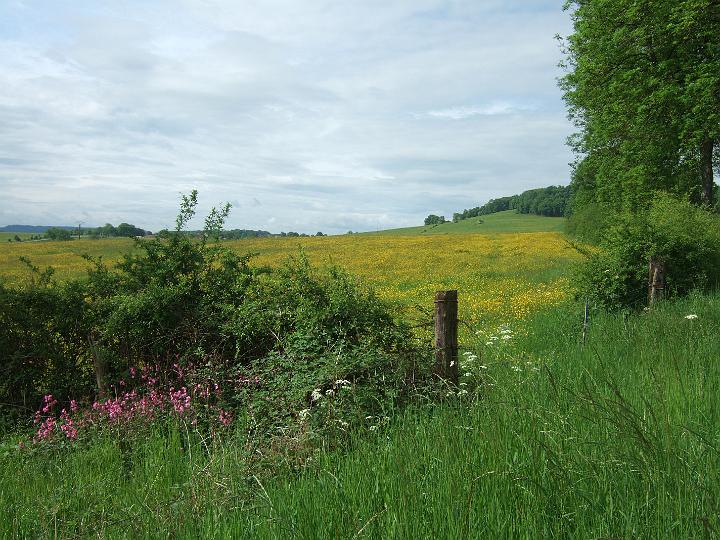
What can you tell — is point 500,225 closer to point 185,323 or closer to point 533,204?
point 533,204

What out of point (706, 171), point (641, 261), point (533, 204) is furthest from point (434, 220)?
point (641, 261)

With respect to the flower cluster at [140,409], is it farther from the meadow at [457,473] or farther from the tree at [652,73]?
the tree at [652,73]

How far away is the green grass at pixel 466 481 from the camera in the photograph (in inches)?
102

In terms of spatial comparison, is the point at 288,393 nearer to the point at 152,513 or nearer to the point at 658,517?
the point at 152,513

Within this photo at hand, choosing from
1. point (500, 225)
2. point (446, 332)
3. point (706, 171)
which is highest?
point (706, 171)

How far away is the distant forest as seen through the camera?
373ft

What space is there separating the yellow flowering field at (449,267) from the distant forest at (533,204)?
64517 millimetres

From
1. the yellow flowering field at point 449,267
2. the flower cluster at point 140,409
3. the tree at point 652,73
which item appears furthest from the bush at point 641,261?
the flower cluster at point 140,409

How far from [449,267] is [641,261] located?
61.7 feet

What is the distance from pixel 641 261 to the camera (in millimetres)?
12117

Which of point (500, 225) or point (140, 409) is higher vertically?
point (500, 225)

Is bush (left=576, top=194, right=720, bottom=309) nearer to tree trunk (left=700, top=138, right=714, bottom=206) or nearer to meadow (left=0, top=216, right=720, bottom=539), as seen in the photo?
meadow (left=0, top=216, right=720, bottom=539)

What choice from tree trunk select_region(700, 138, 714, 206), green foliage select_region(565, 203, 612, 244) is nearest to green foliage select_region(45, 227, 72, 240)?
green foliage select_region(565, 203, 612, 244)

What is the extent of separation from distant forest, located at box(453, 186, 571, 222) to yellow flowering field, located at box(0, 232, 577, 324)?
64.5 metres
